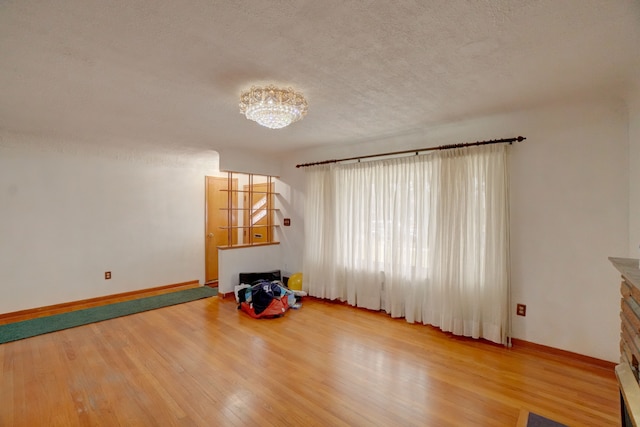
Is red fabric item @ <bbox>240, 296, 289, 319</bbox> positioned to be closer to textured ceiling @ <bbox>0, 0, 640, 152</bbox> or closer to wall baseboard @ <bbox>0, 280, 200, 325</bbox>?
wall baseboard @ <bbox>0, 280, 200, 325</bbox>

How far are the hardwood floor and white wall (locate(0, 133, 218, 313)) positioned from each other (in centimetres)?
133

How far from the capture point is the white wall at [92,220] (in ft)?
12.3

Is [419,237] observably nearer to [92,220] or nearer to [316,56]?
[316,56]

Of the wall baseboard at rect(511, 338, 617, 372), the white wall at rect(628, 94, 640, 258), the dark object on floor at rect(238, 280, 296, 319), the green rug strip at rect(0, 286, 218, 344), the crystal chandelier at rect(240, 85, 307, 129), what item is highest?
the crystal chandelier at rect(240, 85, 307, 129)

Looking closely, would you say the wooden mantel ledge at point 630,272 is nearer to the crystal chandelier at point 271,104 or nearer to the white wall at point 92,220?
the crystal chandelier at point 271,104

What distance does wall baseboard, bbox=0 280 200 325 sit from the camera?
370cm

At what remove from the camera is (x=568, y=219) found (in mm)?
2592

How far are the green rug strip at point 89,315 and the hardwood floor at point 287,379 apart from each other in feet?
0.86

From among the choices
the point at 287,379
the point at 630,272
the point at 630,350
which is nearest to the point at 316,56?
the point at 630,272

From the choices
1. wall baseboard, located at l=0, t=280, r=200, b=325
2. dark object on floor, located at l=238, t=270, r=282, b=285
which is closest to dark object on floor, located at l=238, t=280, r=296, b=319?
dark object on floor, located at l=238, t=270, r=282, b=285

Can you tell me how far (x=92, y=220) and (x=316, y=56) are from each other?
4.55 m

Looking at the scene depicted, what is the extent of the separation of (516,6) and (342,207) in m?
3.06

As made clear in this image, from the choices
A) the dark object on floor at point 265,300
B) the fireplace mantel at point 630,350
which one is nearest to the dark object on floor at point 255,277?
the dark object on floor at point 265,300

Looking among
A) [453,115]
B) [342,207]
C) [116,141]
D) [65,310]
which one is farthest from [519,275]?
[65,310]
